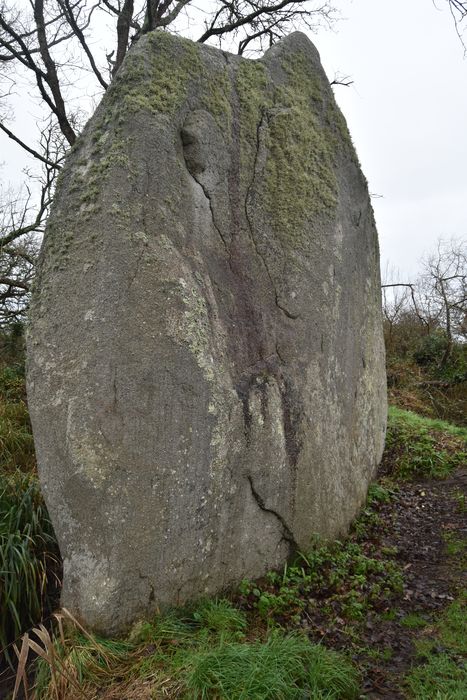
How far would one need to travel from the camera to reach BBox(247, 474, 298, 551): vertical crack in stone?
3511 millimetres

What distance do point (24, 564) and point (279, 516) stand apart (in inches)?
61.3

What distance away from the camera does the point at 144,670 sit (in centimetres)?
262

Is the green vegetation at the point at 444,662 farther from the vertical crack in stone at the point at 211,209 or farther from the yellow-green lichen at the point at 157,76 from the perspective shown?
the yellow-green lichen at the point at 157,76

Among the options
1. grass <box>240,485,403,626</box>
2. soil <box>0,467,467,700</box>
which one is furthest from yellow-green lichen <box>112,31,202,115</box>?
soil <box>0,467,467,700</box>

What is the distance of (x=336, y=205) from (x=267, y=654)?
324cm

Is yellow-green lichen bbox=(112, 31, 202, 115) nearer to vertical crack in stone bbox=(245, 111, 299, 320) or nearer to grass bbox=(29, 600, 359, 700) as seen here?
vertical crack in stone bbox=(245, 111, 299, 320)

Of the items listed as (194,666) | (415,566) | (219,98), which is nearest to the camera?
(194,666)

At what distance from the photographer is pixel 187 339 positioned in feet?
10.4

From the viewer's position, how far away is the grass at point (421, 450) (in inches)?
236

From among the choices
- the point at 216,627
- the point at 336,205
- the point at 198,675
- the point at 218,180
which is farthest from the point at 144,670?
the point at 336,205

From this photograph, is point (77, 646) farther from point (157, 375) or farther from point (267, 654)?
point (157, 375)

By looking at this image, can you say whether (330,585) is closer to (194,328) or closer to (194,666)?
(194,666)

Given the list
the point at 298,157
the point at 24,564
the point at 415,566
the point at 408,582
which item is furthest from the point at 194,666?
the point at 298,157

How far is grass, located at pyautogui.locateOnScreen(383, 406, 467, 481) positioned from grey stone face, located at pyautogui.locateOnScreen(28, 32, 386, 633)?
1.86m
